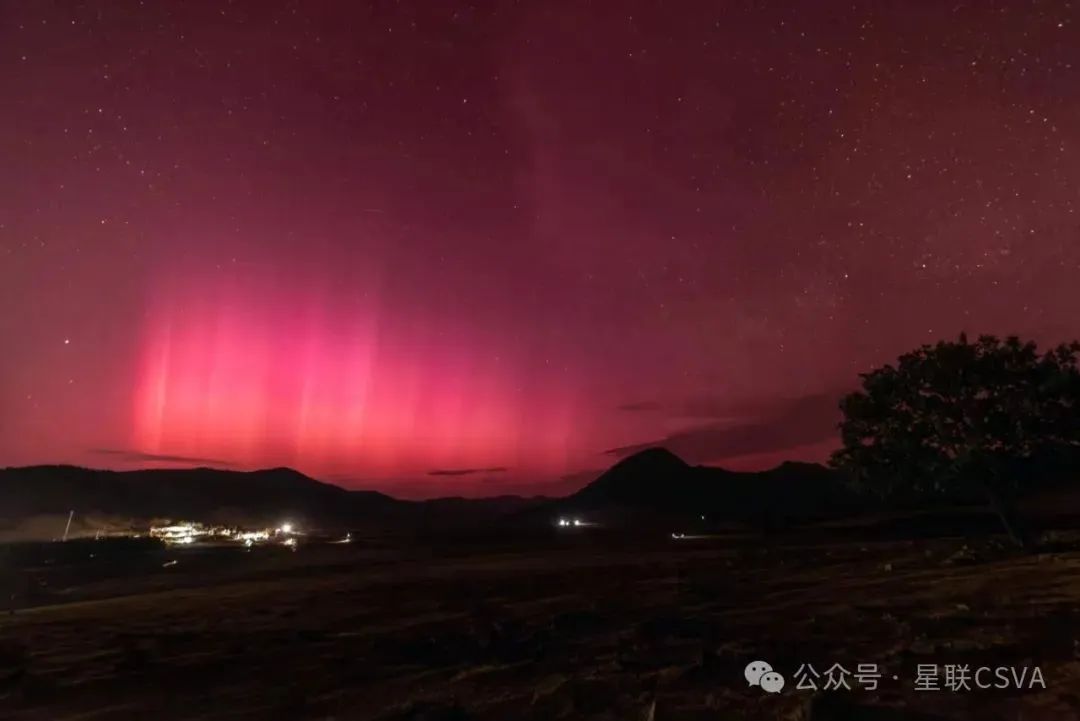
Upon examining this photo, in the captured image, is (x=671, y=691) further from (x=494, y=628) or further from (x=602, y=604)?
(x=602, y=604)

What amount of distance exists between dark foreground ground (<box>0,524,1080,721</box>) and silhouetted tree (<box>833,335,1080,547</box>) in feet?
11.3

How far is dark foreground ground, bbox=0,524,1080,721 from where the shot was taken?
10805 millimetres

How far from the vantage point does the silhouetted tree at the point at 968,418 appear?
3034 centimetres

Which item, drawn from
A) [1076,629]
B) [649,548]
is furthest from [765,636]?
[649,548]

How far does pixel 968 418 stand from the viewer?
30.9 m

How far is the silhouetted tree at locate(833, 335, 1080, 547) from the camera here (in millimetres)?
30344

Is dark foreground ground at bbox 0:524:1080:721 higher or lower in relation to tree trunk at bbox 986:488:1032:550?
lower

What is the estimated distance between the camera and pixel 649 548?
51562mm

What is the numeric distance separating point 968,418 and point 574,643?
23.4 m

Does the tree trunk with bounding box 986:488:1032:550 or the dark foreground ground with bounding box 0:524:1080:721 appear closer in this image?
the dark foreground ground with bounding box 0:524:1080:721

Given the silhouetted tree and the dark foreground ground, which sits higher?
the silhouetted tree

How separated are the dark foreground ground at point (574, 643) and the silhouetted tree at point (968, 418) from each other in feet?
11.3

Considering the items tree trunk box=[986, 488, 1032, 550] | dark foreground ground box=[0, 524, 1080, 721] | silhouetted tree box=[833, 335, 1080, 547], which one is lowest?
dark foreground ground box=[0, 524, 1080, 721]

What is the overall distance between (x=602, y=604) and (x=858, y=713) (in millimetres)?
13497
